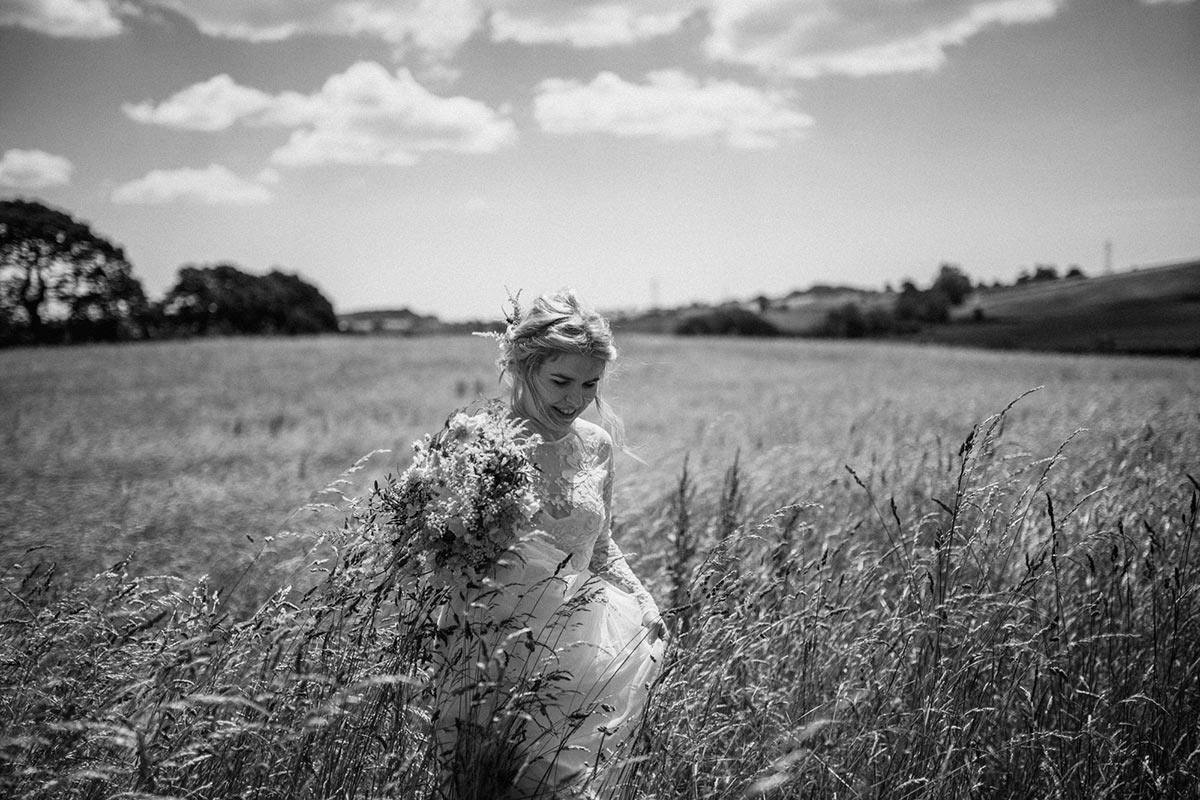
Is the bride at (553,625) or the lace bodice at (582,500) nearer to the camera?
the bride at (553,625)

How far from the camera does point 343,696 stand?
7.97 feet

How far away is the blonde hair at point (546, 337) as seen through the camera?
2.81 m

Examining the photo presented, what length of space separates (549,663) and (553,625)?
0.20 metres

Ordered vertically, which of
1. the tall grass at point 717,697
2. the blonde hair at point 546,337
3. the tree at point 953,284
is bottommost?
the tall grass at point 717,697

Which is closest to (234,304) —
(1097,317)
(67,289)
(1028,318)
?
(67,289)

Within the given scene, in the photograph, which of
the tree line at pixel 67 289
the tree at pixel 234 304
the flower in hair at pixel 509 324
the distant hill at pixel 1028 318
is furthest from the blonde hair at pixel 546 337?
the tree at pixel 234 304

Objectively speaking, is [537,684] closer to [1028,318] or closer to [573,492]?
[573,492]

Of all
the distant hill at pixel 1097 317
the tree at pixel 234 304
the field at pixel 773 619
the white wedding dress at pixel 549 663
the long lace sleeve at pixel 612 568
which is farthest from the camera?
the tree at pixel 234 304

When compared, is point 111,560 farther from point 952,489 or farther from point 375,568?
point 952,489

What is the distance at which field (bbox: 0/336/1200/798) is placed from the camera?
2.40 metres

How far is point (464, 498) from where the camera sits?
213 centimetres

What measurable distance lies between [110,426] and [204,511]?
335 inches

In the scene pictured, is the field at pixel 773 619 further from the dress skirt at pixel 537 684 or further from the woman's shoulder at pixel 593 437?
the woman's shoulder at pixel 593 437

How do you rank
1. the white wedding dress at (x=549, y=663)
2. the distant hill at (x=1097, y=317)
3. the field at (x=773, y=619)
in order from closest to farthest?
the white wedding dress at (x=549, y=663) < the field at (x=773, y=619) < the distant hill at (x=1097, y=317)
